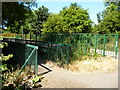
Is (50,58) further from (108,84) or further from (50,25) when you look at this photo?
(50,25)

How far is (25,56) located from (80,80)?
105 inches

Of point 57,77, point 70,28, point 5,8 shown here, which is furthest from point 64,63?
point 70,28

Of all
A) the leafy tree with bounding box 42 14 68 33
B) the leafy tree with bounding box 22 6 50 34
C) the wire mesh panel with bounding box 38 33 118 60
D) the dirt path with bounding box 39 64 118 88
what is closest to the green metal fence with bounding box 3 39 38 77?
the dirt path with bounding box 39 64 118 88

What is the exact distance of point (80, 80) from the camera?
13.2ft

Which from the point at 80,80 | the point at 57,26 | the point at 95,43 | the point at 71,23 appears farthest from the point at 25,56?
the point at 71,23

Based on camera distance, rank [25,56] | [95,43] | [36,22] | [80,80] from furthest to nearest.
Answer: [36,22], [95,43], [25,56], [80,80]

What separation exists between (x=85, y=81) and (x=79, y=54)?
2935mm

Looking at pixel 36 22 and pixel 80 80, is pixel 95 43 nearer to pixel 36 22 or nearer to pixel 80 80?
pixel 80 80

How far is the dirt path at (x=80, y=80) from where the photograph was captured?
11.8ft

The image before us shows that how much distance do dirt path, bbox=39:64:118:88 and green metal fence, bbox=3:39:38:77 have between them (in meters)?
0.76

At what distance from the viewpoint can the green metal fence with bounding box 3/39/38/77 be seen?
4.29 metres

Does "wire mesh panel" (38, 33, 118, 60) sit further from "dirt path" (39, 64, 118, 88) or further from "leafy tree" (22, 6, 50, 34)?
"leafy tree" (22, 6, 50, 34)

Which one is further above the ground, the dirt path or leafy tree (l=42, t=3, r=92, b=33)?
leafy tree (l=42, t=3, r=92, b=33)

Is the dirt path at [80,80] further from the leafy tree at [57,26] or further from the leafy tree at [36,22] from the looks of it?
the leafy tree at [36,22]
